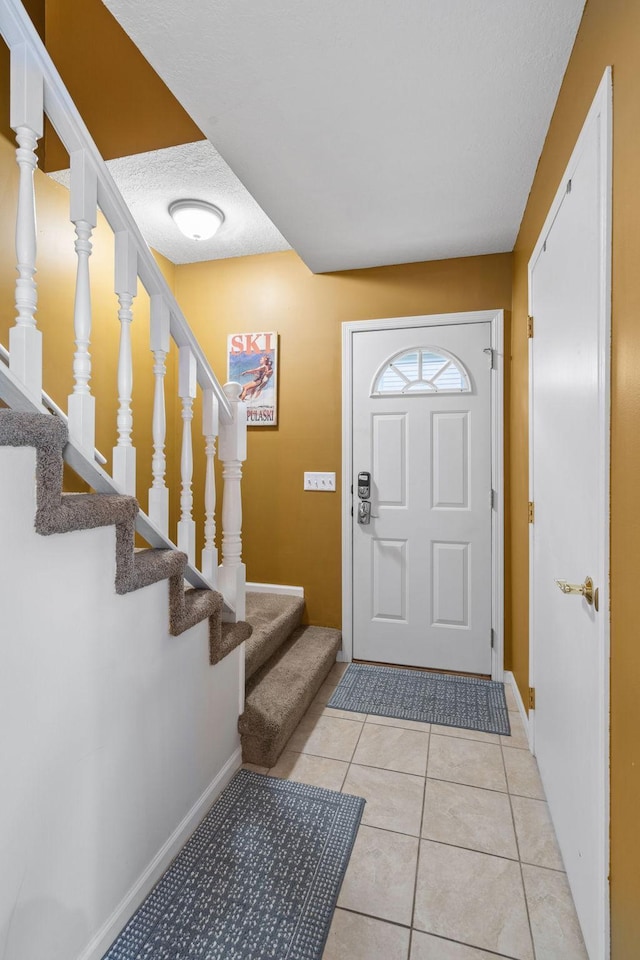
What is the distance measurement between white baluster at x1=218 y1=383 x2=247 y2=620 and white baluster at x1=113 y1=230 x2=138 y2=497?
0.59m

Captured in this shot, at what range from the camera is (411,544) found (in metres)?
2.84

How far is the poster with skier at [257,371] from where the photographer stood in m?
3.04

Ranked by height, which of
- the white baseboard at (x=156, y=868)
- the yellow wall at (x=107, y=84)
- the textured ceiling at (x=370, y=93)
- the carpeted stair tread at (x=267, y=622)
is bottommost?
the white baseboard at (x=156, y=868)

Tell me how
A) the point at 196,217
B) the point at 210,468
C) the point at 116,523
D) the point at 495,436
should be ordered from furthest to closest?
the point at 495,436 → the point at 196,217 → the point at 210,468 → the point at 116,523

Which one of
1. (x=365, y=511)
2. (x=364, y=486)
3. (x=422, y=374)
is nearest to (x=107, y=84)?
(x=422, y=374)

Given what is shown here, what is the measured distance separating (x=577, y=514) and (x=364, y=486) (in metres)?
1.64

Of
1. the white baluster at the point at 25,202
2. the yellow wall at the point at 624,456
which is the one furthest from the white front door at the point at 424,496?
the white baluster at the point at 25,202

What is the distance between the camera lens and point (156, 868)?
4.60ft

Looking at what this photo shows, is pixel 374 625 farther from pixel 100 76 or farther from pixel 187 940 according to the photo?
pixel 100 76

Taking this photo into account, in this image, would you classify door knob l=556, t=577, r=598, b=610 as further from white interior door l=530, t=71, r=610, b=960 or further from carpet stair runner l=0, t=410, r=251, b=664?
carpet stair runner l=0, t=410, r=251, b=664

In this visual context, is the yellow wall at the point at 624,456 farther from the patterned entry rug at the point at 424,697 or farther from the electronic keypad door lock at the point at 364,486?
the electronic keypad door lock at the point at 364,486

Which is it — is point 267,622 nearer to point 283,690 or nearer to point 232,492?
point 283,690

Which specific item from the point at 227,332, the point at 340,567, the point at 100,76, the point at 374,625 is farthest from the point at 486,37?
the point at 374,625

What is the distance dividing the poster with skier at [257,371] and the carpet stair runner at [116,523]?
1534 mm
